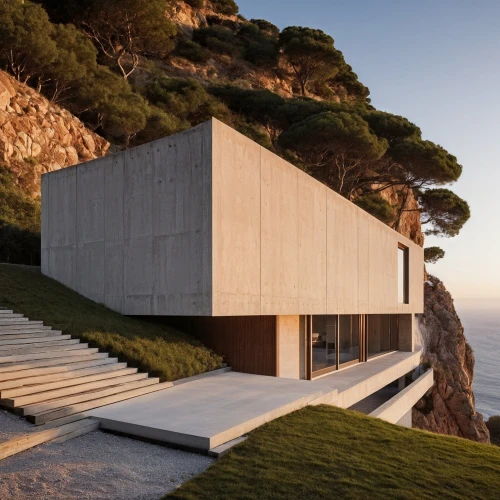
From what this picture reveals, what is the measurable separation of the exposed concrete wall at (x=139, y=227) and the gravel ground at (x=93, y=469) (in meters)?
3.28

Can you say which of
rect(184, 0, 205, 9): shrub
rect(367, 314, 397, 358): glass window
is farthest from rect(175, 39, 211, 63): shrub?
rect(367, 314, 397, 358): glass window

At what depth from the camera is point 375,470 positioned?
5219 millimetres

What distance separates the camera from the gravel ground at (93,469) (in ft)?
13.8

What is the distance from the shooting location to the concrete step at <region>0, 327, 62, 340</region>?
803cm

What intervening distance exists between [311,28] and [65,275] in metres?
33.6

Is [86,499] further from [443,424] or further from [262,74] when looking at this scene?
[262,74]

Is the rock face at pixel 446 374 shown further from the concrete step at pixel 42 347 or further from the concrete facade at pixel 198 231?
the concrete step at pixel 42 347

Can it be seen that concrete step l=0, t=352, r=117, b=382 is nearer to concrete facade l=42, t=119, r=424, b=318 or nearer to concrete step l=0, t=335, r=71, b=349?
concrete step l=0, t=335, r=71, b=349

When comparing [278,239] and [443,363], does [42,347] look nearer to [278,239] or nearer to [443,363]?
[278,239]

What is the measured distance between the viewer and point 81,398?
6723 mm

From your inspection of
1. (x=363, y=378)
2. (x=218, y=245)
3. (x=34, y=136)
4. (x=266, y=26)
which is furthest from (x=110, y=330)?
(x=266, y=26)

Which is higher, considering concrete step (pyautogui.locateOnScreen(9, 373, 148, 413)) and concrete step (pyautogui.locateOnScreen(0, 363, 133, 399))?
concrete step (pyautogui.locateOnScreen(0, 363, 133, 399))

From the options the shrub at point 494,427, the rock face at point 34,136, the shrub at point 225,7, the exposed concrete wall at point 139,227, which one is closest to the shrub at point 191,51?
the shrub at point 225,7

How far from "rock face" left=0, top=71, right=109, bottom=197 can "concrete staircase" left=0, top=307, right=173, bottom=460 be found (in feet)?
32.0
